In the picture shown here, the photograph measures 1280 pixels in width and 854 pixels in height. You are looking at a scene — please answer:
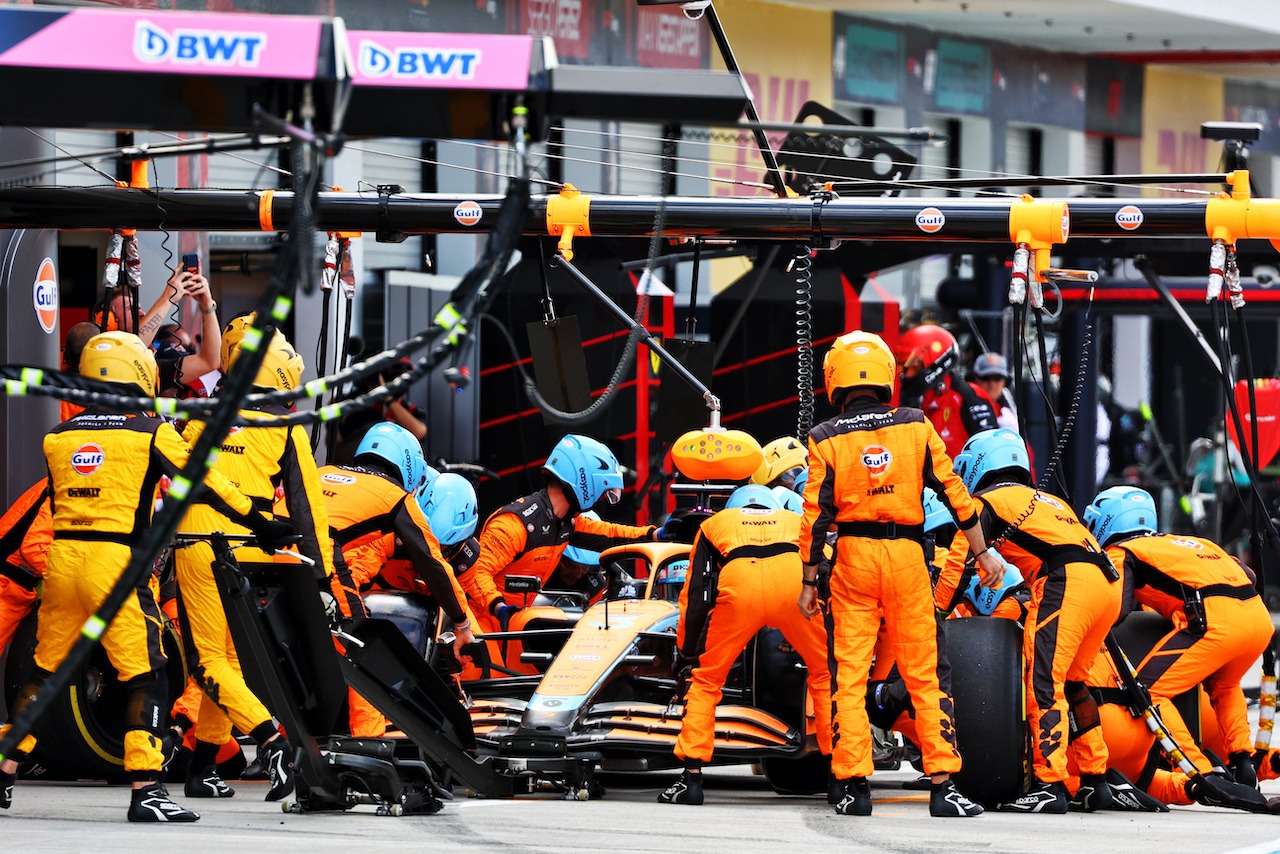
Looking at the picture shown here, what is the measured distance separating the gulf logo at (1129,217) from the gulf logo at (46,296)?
5.56m

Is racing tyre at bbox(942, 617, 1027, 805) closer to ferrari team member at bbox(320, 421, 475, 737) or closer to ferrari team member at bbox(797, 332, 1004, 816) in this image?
ferrari team member at bbox(797, 332, 1004, 816)

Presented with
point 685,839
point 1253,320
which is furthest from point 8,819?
point 1253,320

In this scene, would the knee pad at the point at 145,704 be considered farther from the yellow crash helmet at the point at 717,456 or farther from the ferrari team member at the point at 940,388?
the ferrari team member at the point at 940,388

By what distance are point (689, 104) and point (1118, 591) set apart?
13.3 feet

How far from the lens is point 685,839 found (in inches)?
255

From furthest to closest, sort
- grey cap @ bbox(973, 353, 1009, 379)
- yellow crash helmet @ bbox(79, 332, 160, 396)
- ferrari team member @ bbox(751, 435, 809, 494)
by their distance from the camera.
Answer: grey cap @ bbox(973, 353, 1009, 379) < ferrari team member @ bbox(751, 435, 809, 494) < yellow crash helmet @ bbox(79, 332, 160, 396)

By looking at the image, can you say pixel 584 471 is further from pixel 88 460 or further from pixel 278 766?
pixel 88 460

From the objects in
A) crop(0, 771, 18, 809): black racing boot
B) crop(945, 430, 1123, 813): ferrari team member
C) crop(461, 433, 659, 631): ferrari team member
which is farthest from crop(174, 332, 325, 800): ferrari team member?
crop(945, 430, 1123, 813): ferrari team member

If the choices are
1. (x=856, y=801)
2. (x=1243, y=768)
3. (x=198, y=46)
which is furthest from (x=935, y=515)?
(x=198, y=46)

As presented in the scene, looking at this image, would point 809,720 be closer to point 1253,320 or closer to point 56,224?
point 56,224

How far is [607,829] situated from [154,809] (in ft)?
5.58

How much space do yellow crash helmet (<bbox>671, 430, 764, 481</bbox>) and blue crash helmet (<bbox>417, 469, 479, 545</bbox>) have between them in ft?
3.69

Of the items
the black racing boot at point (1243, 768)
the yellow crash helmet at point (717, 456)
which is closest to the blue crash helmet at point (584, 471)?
the yellow crash helmet at point (717, 456)

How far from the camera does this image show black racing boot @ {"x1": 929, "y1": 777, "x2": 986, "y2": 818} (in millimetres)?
7348
